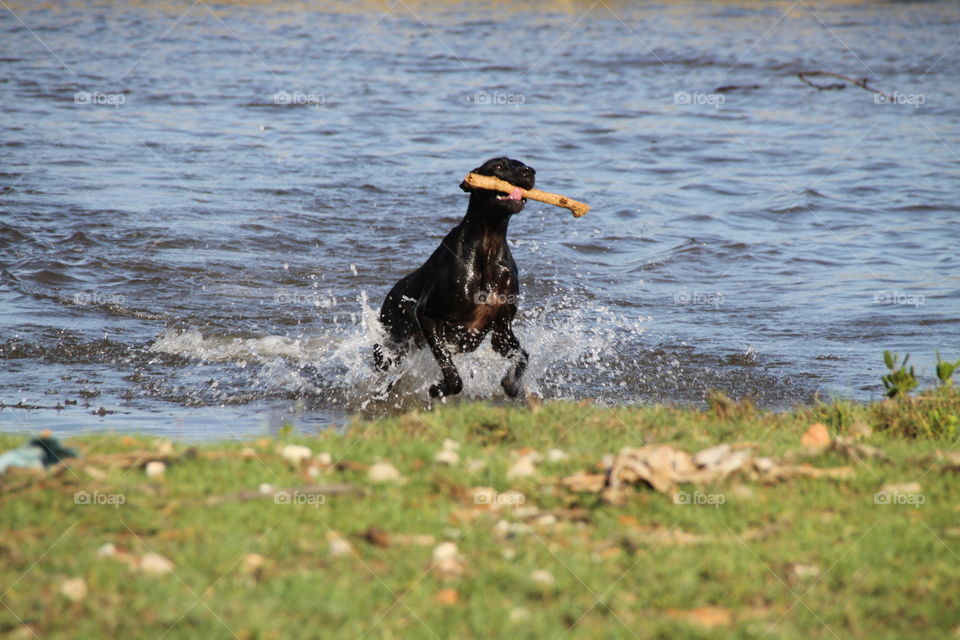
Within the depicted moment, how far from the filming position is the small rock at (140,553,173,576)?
10.9ft

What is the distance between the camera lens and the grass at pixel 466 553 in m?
3.16

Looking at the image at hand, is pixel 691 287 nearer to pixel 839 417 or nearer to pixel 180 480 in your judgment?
pixel 839 417

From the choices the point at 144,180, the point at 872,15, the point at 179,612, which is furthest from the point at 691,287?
the point at 872,15

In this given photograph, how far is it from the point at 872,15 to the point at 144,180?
22.3m

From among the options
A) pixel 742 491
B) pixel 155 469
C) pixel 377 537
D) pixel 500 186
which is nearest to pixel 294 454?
pixel 155 469

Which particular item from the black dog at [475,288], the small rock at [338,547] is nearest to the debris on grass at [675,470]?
the small rock at [338,547]

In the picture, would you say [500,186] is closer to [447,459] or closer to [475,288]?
[475,288]

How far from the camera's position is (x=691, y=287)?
11.0 meters

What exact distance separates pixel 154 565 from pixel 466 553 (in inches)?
39.9

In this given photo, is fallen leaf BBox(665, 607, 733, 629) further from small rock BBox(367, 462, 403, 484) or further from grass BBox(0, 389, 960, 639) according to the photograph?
small rock BBox(367, 462, 403, 484)

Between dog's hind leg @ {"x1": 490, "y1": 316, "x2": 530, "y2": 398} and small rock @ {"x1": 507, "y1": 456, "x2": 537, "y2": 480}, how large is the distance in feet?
10.1

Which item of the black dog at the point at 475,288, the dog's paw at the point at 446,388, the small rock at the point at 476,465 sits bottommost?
the dog's paw at the point at 446,388

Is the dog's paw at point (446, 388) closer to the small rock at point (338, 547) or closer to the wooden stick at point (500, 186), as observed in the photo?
the wooden stick at point (500, 186)

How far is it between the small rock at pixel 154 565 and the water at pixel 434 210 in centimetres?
322
